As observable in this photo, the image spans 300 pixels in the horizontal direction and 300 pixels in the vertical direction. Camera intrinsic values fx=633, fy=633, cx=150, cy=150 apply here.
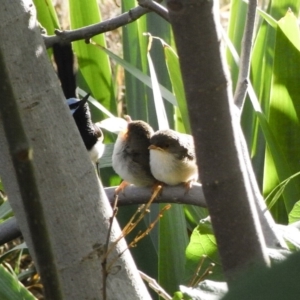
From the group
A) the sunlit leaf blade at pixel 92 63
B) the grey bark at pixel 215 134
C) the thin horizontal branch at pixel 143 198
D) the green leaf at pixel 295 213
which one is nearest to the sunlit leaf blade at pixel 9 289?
the thin horizontal branch at pixel 143 198

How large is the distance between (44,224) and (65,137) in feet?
1.37

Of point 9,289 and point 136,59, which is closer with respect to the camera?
point 9,289

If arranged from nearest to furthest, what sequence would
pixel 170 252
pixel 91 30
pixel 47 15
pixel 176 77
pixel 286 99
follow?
1. pixel 91 30
2. pixel 170 252
3. pixel 176 77
4. pixel 286 99
5. pixel 47 15

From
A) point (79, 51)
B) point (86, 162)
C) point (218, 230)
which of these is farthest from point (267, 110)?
point (218, 230)

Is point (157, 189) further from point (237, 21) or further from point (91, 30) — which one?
point (237, 21)

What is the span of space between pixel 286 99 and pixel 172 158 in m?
0.44

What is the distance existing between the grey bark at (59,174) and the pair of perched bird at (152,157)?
1.93 ft

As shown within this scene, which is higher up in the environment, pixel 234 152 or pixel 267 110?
pixel 234 152

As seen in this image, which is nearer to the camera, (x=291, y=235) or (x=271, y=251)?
(x=271, y=251)

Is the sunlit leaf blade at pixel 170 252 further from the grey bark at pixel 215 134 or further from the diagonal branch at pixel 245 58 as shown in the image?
the grey bark at pixel 215 134

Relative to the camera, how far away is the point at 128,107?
2.19 m

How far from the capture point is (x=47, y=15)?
208cm

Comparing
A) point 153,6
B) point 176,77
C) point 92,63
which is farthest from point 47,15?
point 153,6

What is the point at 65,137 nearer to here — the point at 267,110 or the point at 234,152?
the point at 234,152
